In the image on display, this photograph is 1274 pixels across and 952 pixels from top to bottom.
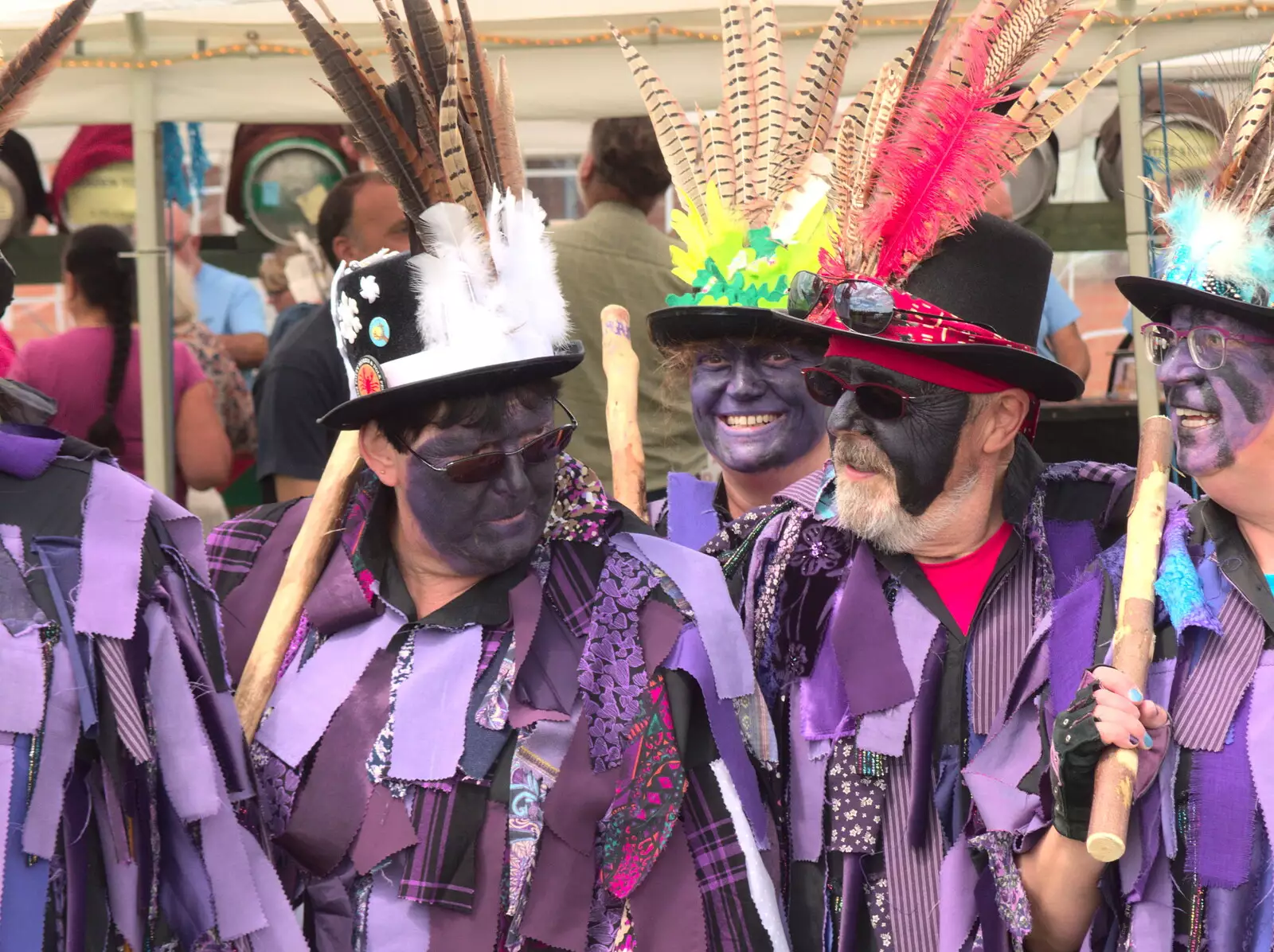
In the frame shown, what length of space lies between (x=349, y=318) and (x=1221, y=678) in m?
1.58

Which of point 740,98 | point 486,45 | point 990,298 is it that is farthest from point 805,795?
point 486,45

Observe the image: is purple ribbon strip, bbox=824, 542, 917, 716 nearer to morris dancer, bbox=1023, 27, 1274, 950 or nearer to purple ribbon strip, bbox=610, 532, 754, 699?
purple ribbon strip, bbox=610, 532, 754, 699

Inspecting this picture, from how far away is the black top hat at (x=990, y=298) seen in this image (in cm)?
292

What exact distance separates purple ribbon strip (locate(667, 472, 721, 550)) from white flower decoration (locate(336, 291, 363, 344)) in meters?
1.03

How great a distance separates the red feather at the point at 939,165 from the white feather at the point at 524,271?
63cm

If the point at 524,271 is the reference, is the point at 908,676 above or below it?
below

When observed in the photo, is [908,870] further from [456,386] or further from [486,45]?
[486,45]

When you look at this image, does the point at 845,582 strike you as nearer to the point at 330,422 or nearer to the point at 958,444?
the point at 958,444

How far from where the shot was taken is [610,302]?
4.95 meters

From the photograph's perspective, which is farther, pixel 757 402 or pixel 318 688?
pixel 757 402

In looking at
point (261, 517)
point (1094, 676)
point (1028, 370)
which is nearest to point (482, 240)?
point (261, 517)

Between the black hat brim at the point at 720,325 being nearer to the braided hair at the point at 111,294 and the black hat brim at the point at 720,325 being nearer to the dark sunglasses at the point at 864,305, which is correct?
the dark sunglasses at the point at 864,305

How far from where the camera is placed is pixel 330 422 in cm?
285

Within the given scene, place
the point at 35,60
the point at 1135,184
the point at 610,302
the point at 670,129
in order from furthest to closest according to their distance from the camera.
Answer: the point at 610,302 < the point at 1135,184 < the point at 670,129 < the point at 35,60
